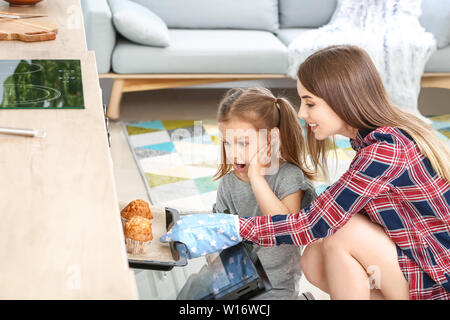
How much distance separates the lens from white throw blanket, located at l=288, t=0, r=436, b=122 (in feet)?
10.4

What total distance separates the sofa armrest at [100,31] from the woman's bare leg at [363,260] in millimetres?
1893

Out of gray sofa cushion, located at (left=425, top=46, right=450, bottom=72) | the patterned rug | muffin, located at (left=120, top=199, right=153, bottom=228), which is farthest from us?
gray sofa cushion, located at (left=425, top=46, right=450, bottom=72)

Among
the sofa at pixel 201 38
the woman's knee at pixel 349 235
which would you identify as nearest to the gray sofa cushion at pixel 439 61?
the sofa at pixel 201 38

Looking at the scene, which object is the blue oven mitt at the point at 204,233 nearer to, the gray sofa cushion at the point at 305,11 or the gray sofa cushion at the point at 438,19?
the gray sofa cushion at the point at 438,19

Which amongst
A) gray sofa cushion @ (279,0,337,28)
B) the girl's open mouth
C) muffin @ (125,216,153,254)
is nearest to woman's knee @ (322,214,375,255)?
the girl's open mouth

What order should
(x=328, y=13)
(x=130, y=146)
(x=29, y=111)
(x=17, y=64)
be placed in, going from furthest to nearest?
1. (x=328, y=13)
2. (x=130, y=146)
3. (x=17, y=64)
4. (x=29, y=111)

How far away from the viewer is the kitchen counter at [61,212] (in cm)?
72

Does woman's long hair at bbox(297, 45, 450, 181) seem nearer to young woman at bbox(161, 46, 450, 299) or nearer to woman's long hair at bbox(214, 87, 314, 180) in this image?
young woman at bbox(161, 46, 450, 299)

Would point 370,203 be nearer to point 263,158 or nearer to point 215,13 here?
point 263,158

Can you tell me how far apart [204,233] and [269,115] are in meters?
0.51
